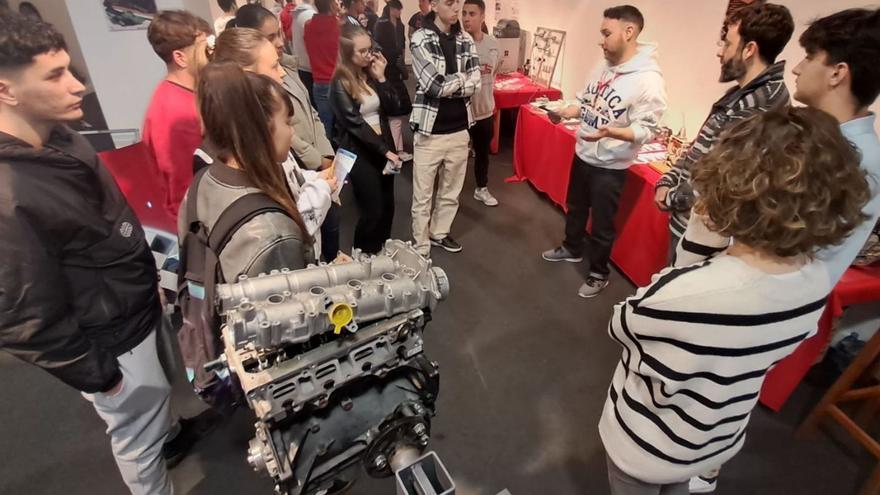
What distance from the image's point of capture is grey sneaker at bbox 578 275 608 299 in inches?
107

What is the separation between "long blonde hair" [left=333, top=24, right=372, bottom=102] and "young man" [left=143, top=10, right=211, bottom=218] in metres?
0.70

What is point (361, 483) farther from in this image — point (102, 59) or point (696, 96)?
point (696, 96)

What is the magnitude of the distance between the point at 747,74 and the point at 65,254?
2341 millimetres

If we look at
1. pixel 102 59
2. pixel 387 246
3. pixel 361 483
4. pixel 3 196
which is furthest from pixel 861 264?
pixel 102 59

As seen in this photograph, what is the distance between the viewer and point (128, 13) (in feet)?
8.29

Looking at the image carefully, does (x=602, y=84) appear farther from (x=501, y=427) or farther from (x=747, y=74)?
(x=501, y=427)

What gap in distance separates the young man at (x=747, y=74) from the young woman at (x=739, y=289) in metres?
0.84

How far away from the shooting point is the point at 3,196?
0.96 m

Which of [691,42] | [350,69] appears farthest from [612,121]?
[350,69]

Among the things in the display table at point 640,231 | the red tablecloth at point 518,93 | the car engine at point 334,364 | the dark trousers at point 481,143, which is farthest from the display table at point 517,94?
the car engine at point 334,364

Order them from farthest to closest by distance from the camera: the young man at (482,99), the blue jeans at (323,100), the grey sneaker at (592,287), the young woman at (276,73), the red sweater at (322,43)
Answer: the blue jeans at (323,100)
the red sweater at (322,43)
the young man at (482,99)
the grey sneaker at (592,287)
the young woman at (276,73)

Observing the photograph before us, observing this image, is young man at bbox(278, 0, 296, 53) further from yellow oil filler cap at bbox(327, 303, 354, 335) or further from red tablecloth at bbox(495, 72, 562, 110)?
yellow oil filler cap at bbox(327, 303, 354, 335)

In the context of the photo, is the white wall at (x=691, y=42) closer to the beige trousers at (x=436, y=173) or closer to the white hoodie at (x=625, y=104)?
the white hoodie at (x=625, y=104)

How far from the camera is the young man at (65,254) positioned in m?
0.98
